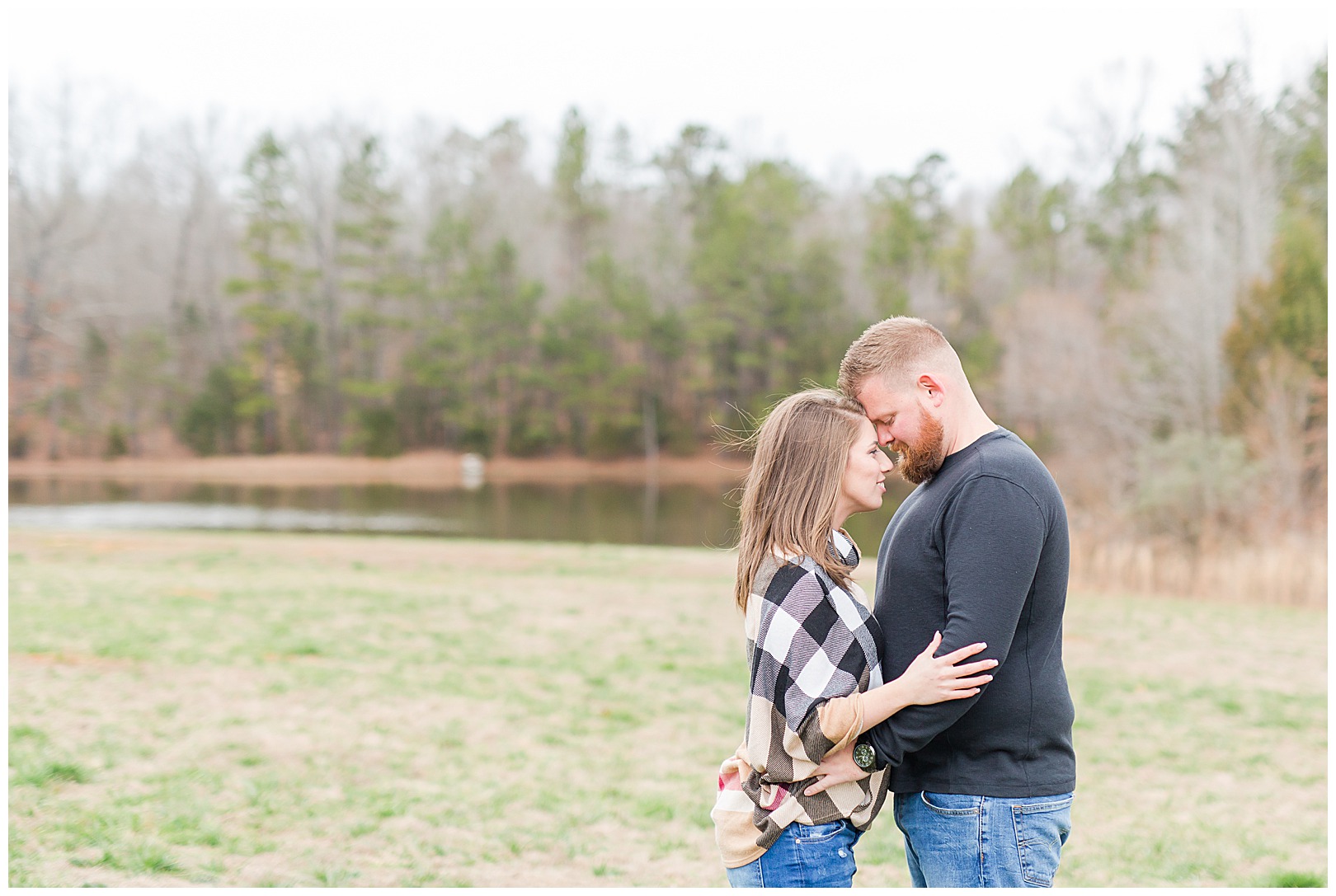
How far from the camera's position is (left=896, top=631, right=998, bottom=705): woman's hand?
2.04 m

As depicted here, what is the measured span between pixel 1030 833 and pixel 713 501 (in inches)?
1323

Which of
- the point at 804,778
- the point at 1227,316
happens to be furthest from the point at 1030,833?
the point at 1227,316

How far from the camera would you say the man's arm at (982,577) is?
206cm

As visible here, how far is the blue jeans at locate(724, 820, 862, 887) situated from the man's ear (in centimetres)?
96

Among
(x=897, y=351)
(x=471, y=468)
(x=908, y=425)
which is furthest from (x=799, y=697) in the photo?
A: (x=471, y=468)

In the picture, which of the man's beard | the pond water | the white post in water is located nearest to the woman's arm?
the man's beard

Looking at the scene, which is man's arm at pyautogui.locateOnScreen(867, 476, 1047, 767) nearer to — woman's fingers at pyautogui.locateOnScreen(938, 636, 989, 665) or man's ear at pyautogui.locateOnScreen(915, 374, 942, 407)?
woman's fingers at pyautogui.locateOnScreen(938, 636, 989, 665)

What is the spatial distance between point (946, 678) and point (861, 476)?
1.64 feet

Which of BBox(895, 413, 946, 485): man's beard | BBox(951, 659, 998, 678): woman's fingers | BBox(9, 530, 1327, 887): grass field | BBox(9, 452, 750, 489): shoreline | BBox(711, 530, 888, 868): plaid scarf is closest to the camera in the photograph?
BBox(951, 659, 998, 678): woman's fingers

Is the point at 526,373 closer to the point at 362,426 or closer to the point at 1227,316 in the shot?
the point at 362,426

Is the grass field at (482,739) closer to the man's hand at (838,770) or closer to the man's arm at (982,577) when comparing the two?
the man's hand at (838,770)

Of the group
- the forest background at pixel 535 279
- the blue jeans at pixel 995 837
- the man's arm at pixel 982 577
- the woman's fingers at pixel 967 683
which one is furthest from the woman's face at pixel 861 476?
the forest background at pixel 535 279

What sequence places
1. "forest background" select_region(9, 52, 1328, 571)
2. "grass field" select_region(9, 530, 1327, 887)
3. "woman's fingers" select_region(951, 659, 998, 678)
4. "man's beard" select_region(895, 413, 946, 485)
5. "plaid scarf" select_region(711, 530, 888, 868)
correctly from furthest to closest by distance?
"forest background" select_region(9, 52, 1328, 571)
"grass field" select_region(9, 530, 1327, 887)
"man's beard" select_region(895, 413, 946, 485)
"plaid scarf" select_region(711, 530, 888, 868)
"woman's fingers" select_region(951, 659, 998, 678)

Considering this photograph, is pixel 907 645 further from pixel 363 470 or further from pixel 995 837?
pixel 363 470
